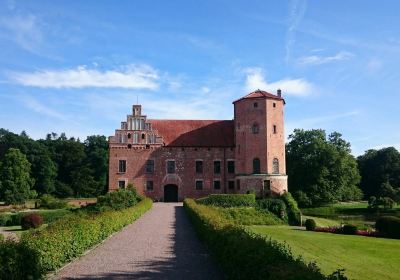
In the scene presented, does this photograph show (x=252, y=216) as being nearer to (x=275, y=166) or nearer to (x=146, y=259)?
(x=275, y=166)

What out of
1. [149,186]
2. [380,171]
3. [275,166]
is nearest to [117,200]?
[149,186]

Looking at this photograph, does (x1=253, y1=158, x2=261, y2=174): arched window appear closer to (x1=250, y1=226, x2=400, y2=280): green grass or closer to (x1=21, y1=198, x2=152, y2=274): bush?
(x1=250, y1=226, x2=400, y2=280): green grass

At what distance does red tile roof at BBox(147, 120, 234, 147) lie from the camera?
43656 millimetres

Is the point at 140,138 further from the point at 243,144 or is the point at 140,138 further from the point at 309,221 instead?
the point at 309,221

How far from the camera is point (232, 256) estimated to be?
954 centimetres

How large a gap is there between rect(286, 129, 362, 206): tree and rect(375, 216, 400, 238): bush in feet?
58.1

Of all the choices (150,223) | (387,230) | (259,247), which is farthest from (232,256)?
(387,230)

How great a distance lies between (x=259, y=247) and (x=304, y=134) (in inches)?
1785

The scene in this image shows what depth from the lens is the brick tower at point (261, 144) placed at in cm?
3962

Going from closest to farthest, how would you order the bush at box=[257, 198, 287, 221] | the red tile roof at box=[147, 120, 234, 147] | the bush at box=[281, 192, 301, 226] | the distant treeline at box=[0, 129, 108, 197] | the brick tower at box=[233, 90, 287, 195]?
the bush at box=[257, 198, 287, 221]
the bush at box=[281, 192, 301, 226]
the brick tower at box=[233, 90, 287, 195]
the red tile roof at box=[147, 120, 234, 147]
the distant treeline at box=[0, 129, 108, 197]

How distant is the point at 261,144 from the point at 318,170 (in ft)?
38.5

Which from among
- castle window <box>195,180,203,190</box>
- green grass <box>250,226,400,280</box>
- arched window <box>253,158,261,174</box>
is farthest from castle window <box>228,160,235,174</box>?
green grass <box>250,226,400,280</box>

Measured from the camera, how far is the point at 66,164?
6712cm

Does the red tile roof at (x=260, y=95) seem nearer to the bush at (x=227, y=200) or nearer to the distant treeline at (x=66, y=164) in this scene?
the bush at (x=227, y=200)
